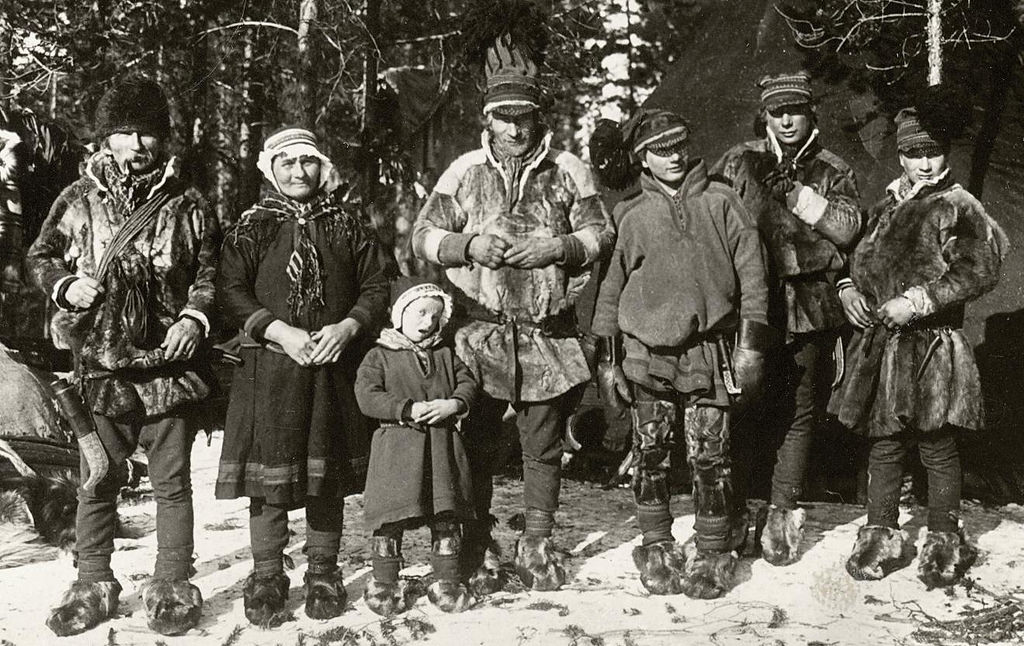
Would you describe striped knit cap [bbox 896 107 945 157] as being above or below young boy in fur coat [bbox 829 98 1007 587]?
above

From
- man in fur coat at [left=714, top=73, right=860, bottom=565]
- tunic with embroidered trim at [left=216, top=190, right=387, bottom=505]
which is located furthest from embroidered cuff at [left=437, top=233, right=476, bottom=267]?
man in fur coat at [left=714, top=73, right=860, bottom=565]

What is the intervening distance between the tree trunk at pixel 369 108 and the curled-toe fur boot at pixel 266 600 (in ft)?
13.8

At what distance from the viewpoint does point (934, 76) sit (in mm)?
6781

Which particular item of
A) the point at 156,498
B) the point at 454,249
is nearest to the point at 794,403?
the point at 454,249

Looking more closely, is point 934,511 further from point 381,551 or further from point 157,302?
point 157,302

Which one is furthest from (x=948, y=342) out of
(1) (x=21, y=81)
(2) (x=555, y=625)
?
(1) (x=21, y=81)

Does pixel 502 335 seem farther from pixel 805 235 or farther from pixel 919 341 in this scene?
pixel 919 341

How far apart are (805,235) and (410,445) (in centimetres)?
199

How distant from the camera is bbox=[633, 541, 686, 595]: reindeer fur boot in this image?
15.2 ft

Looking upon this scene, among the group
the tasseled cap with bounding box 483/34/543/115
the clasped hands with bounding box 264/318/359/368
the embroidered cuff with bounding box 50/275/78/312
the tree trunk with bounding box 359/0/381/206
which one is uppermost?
the tree trunk with bounding box 359/0/381/206

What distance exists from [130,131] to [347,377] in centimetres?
125

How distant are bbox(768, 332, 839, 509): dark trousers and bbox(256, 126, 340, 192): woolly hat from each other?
2147 mm

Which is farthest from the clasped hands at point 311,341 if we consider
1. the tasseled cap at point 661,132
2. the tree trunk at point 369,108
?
the tree trunk at point 369,108

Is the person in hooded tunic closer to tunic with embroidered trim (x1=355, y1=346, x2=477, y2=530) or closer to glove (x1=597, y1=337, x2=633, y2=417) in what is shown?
tunic with embroidered trim (x1=355, y1=346, x2=477, y2=530)
